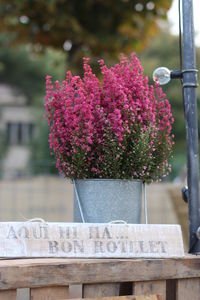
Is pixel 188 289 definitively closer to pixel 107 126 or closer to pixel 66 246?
pixel 66 246

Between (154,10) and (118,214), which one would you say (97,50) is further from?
(118,214)

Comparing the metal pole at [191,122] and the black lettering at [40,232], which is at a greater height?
the metal pole at [191,122]

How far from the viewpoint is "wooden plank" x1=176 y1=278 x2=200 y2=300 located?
1506mm

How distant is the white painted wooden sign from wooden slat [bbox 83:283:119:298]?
8 cm

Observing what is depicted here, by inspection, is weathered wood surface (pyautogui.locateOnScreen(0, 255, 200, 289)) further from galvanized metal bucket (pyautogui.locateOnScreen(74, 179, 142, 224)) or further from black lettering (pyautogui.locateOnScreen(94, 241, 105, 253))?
galvanized metal bucket (pyautogui.locateOnScreen(74, 179, 142, 224))

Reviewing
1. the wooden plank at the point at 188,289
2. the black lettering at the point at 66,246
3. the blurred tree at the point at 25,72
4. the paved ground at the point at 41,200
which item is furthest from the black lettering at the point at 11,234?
the blurred tree at the point at 25,72

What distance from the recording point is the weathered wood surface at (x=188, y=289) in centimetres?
151

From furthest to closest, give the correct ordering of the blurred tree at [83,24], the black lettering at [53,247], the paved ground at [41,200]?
the paved ground at [41,200], the blurred tree at [83,24], the black lettering at [53,247]

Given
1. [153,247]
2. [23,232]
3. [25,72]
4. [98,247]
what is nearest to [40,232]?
[23,232]

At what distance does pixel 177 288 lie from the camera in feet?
4.94

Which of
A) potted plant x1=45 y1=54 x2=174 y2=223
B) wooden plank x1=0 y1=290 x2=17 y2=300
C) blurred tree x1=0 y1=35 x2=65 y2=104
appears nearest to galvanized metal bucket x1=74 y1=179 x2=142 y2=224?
potted plant x1=45 y1=54 x2=174 y2=223

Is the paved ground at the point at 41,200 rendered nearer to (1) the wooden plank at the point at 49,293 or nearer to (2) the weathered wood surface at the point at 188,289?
(2) the weathered wood surface at the point at 188,289

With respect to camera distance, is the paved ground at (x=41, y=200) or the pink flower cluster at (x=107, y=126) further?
the paved ground at (x=41, y=200)

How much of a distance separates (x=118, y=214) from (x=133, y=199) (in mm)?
68
